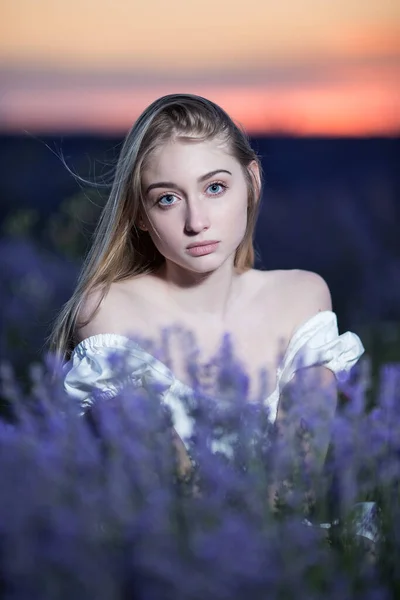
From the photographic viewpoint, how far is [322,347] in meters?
1.88

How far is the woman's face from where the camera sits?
1652 millimetres

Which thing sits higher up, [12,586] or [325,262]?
[12,586]

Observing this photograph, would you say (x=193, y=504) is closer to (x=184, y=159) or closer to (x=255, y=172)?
(x=184, y=159)

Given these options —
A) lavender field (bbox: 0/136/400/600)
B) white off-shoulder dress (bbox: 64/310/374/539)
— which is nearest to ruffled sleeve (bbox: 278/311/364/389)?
white off-shoulder dress (bbox: 64/310/374/539)

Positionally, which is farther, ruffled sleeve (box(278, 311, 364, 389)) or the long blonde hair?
ruffled sleeve (box(278, 311, 364, 389))

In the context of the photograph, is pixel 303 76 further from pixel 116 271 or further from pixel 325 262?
pixel 116 271

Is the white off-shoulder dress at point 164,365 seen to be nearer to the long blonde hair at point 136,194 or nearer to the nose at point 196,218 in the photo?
the long blonde hair at point 136,194

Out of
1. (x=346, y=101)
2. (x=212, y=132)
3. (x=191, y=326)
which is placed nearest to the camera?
(x=212, y=132)

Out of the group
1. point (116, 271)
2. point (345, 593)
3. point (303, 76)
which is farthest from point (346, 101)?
point (345, 593)

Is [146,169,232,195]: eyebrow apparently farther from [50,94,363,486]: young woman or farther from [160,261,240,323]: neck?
[160,261,240,323]: neck

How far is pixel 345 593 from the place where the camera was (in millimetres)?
817

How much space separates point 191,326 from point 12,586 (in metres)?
1.06

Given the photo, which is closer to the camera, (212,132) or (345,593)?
(345,593)

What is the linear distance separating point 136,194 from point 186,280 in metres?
0.23
